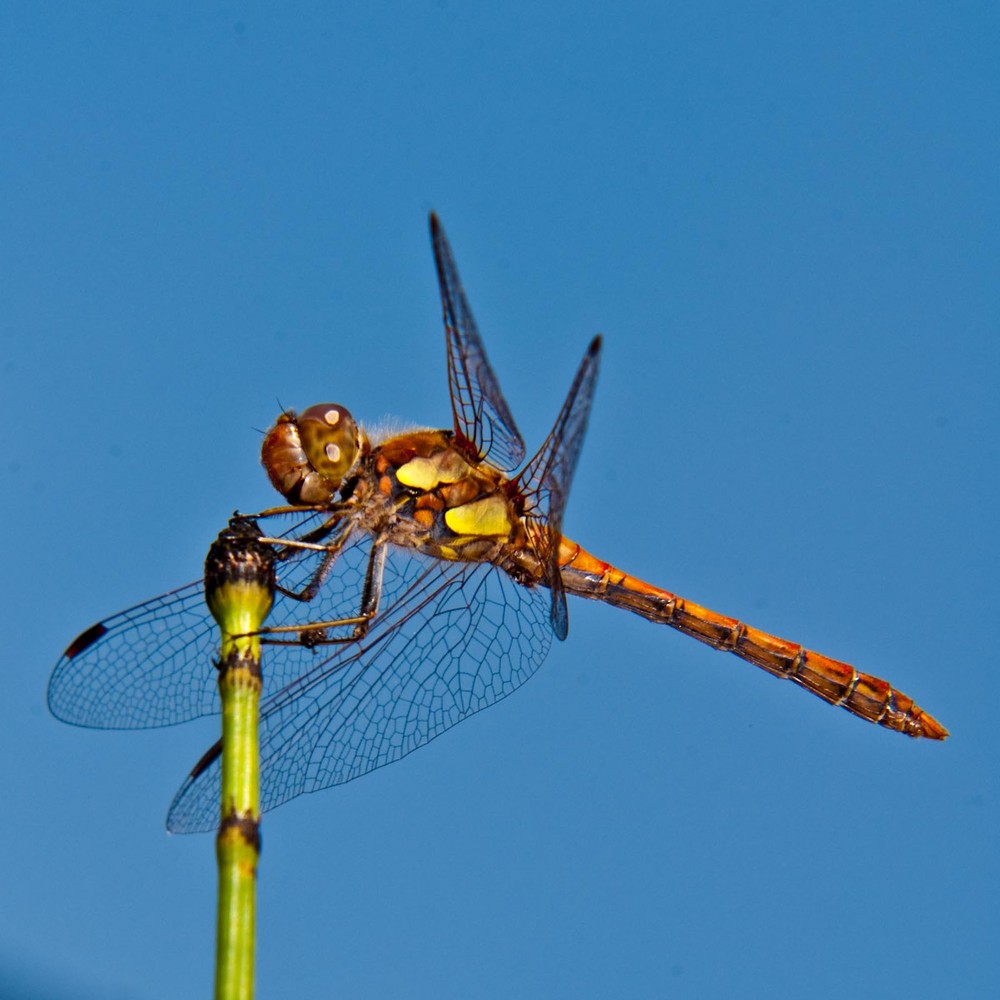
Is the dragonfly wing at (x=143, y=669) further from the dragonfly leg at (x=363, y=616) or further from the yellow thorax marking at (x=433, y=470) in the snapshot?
the yellow thorax marking at (x=433, y=470)

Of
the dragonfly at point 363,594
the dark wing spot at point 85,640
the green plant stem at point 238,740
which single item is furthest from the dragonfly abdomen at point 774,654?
the green plant stem at point 238,740

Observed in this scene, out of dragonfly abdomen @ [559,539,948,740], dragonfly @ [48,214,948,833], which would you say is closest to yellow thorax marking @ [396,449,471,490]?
dragonfly @ [48,214,948,833]

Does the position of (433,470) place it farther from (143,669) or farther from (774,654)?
(774,654)

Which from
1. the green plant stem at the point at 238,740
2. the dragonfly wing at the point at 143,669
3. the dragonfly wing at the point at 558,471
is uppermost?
the dragonfly wing at the point at 558,471

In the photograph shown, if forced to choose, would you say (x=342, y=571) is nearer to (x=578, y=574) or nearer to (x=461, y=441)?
(x=461, y=441)

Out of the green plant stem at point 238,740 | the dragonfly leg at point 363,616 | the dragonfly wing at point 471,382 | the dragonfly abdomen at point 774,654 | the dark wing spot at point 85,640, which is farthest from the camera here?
the dragonfly abdomen at point 774,654

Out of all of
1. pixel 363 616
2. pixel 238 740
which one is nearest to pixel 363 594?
pixel 363 616

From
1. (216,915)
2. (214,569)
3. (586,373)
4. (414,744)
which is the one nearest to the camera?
(216,915)

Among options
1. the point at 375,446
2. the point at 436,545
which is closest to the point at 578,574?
the point at 436,545
